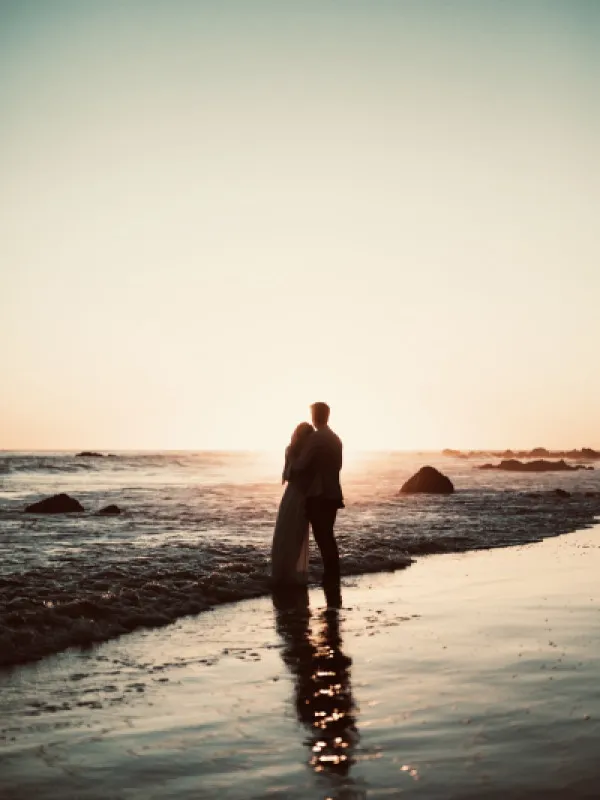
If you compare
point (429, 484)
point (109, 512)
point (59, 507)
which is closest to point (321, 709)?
point (109, 512)

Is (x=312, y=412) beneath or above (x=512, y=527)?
above

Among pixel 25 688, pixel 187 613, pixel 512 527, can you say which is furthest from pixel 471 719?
pixel 512 527

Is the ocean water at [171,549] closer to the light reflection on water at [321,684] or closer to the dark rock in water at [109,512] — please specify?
the dark rock in water at [109,512]

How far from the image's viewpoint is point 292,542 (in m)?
12.1

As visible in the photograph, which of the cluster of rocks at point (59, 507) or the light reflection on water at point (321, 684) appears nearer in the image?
the light reflection on water at point (321, 684)

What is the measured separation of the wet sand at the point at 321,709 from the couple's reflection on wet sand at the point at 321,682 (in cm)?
2

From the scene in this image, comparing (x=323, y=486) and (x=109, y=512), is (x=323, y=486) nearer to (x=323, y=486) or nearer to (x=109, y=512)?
(x=323, y=486)

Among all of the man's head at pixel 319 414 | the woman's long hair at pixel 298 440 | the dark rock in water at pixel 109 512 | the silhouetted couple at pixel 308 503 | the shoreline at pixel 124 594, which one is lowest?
the dark rock in water at pixel 109 512

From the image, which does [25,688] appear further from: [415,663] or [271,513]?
[271,513]

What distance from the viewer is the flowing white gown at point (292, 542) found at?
12.1m

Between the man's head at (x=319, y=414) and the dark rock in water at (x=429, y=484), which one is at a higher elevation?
the man's head at (x=319, y=414)

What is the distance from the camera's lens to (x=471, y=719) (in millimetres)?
5117

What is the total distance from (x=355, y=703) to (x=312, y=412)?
22.9 ft

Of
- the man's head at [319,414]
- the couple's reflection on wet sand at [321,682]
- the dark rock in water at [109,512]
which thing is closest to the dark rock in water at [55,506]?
the dark rock in water at [109,512]
